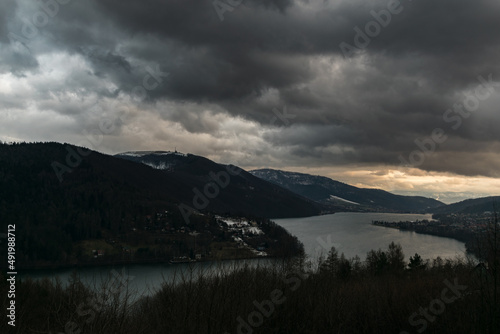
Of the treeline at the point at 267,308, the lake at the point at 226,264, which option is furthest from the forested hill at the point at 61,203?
the treeline at the point at 267,308

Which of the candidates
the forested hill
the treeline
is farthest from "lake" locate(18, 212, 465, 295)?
the forested hill

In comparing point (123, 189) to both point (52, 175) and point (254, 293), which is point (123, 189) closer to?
point (52, 175)

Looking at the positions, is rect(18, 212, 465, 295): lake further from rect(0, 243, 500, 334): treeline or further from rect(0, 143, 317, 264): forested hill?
rect(0, 143, 317, 264): forested hill

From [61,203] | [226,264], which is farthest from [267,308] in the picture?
[61,203]

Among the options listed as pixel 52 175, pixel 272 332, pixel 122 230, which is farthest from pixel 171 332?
pixel 52 175

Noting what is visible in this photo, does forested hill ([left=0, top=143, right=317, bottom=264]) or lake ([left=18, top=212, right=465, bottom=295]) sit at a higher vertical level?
forested hill ([left=0, top=143, right=317, bottom=264])

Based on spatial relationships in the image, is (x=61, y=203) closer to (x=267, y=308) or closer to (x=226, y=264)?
(x=226, y=264)

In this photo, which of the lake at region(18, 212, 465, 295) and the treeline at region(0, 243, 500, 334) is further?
the lake at region(18, 212, 465, 295)

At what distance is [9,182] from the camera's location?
131 metres

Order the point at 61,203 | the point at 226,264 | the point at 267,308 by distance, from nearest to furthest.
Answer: the point at 267,308 → the point at 226,264 → the point at 61,203

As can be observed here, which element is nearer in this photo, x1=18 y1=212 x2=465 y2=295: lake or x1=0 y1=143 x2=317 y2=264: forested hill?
x1=18 y1=212 x2=465 y2=295: lake

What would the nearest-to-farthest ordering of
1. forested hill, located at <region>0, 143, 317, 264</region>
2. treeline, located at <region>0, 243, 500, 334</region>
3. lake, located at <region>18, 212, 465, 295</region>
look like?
treeline, located at <region>0, 243, 500, 334</region> → lake, located at <region>18, 212, 465, 295</region> → forested hill, located at <region>0, 143, 317, 264</region>

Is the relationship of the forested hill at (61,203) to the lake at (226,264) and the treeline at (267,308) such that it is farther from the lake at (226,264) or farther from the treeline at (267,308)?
the treeline at (267,308)

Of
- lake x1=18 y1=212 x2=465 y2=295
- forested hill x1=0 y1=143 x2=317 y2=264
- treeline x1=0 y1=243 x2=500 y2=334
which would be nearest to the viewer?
treeline x1=0 y1=243 x2=500 y2=334
